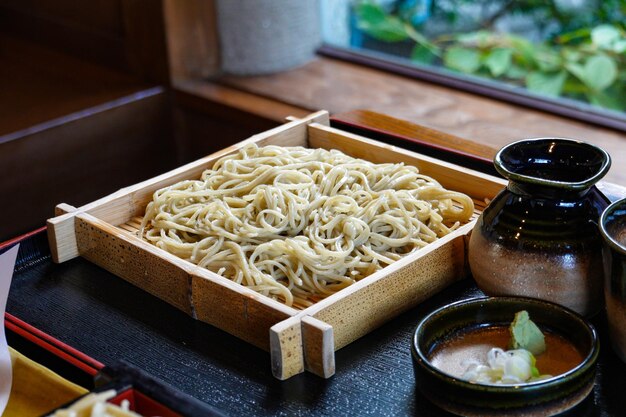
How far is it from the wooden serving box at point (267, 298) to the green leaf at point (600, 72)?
1.36 meters

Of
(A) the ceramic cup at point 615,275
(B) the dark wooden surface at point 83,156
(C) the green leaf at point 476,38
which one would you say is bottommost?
(B) the dark wooden surface at point 83,156

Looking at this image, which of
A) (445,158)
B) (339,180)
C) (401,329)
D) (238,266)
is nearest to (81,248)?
(238,266)

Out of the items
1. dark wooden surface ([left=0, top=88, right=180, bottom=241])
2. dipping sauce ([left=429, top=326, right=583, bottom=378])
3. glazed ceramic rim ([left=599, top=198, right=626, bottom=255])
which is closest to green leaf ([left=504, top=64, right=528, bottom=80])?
dark wooden surface ([left=0, top=88, right=180, bottom=241])

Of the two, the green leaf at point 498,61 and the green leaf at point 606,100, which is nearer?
the green leaf at point 606,100

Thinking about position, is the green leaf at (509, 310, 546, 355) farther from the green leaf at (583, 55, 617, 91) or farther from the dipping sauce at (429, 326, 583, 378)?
the green leaf at (583, 55, 617, 91)

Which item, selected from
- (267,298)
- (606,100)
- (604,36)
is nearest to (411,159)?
(267,298)

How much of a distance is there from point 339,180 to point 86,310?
523mm

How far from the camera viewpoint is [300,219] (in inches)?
61.7

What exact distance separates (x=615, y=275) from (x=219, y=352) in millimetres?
589

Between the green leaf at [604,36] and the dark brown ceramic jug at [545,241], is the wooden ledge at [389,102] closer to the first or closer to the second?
the green leaf at [604,36]

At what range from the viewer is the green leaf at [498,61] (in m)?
3.10

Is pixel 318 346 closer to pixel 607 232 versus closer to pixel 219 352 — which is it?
pixel 219 352

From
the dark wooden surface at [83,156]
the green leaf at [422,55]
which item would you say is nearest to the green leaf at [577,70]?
the green leaf at [422,55]

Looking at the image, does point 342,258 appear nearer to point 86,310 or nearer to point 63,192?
point 86,310
